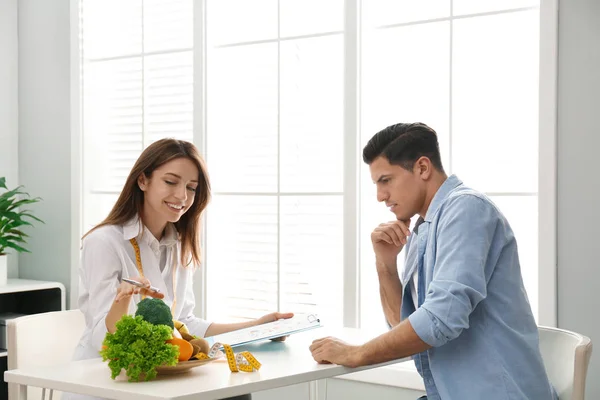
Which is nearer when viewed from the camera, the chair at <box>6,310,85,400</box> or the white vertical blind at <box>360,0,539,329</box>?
the chair at <box>6,310,85,400</box>

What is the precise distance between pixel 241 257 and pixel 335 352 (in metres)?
1.63

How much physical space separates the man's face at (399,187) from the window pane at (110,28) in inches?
84.8

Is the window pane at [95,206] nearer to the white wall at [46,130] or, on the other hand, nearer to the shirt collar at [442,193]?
the white wall at [46,130]

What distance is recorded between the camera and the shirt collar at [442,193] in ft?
6.44

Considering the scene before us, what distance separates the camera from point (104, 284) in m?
2.25

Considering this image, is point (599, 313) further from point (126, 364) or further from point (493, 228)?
point (126, 364)

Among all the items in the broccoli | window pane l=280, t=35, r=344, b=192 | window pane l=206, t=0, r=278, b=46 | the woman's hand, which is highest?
window pane l=206, t=0, r=278, b=46

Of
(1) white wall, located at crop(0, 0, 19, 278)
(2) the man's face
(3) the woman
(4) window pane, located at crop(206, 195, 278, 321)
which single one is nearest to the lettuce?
(3) the woman

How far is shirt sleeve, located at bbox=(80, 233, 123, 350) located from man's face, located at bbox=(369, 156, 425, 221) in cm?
85

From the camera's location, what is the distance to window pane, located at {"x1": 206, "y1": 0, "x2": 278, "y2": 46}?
3412 mm

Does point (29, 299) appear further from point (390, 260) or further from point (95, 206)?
point (390, 260)

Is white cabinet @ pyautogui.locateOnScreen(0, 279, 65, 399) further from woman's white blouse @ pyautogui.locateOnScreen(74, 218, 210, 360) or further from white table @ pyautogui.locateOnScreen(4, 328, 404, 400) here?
white table @ pyautogui.locateOnScreen(4, 328, 404, 400)

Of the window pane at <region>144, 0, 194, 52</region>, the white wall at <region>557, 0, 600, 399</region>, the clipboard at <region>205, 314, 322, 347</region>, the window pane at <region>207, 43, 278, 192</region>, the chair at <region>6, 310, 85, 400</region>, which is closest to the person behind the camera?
the clipboard at <region>205, 314, 322, 347</region>

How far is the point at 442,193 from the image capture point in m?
1.97
